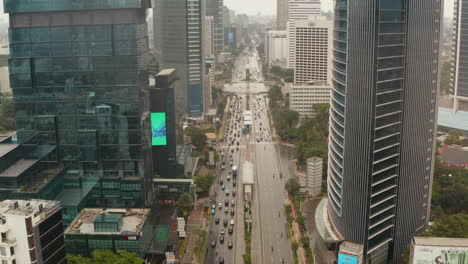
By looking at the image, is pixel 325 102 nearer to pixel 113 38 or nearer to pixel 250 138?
pixel 250 138

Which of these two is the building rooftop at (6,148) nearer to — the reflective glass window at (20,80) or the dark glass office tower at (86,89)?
the dark glass office tower at (86,89)

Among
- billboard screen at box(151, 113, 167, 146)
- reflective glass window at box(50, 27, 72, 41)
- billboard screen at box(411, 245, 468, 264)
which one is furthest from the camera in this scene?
billboard screen at box(151, 113, 167, 146)

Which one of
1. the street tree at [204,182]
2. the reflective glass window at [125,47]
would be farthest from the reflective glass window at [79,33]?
the street tree at [204,182]

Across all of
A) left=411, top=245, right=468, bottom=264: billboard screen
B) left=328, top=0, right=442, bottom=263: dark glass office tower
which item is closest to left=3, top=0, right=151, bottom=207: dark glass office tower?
left=328, top=0, right=442, bottom=263: dark glass office tower

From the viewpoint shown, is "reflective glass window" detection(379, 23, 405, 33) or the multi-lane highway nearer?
"reflective glass window" detection(379, 23, 405, 33)

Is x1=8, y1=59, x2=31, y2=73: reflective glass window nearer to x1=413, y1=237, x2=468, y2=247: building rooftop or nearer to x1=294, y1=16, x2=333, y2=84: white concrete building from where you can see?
x1=413, y1=237, x2=468, y2=247: building rooftop

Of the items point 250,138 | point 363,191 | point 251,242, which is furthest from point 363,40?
point 250,138
